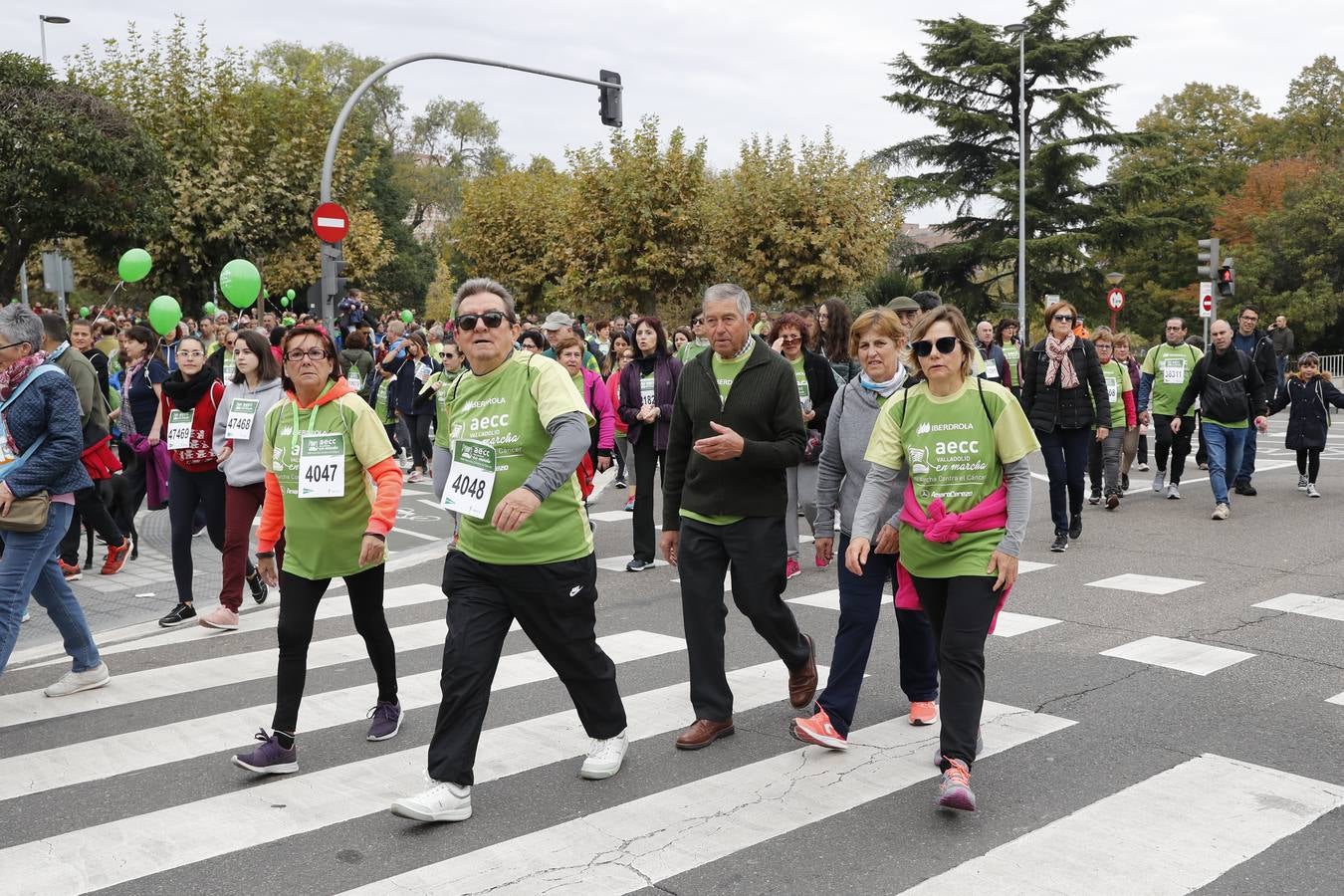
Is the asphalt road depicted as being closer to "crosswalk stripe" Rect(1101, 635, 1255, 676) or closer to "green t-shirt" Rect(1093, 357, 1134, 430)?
"crosswalk stripe" Rect(1101, 635, 1255, 676)

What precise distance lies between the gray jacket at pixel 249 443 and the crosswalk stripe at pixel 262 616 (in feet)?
3.05

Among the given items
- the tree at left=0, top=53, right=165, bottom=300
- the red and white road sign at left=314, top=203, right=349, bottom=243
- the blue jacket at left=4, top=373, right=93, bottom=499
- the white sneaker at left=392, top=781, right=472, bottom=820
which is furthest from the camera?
the tree at left=0, top=53, right=165, bottom=300

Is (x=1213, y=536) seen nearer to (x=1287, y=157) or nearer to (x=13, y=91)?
(x=13, y=91)

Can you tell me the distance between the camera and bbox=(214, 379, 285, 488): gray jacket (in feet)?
24.9

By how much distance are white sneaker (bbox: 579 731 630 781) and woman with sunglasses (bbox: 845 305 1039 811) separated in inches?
45.9

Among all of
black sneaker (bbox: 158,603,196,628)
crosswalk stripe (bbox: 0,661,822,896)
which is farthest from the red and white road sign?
crosswalk stripe (bbox: 0,661,822,896)

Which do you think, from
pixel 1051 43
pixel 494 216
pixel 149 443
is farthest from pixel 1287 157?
pixel 149 443

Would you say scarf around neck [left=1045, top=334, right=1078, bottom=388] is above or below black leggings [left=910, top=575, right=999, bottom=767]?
above

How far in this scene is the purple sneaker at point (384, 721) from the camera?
551 cm

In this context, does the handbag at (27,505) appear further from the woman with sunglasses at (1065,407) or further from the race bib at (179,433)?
the woman with sunglasses at (1065,407)

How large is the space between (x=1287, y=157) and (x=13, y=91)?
49.5 metres

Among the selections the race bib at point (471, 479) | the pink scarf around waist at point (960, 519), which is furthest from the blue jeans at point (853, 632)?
the race bib at point (471, 479)

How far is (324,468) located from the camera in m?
5.25

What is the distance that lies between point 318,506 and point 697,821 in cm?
206
